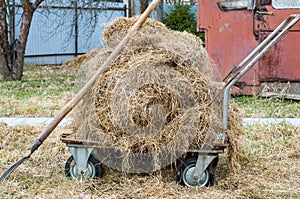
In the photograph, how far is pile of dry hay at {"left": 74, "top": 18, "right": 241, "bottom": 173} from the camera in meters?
3.96

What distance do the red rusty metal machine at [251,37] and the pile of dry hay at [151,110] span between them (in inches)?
173

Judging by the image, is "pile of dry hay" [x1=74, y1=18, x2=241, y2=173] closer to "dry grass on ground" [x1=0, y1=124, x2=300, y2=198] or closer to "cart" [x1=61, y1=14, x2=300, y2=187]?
"cart" [x1=61, y1=14, x2=300, y2=187]

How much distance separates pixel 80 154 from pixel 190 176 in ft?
2.94

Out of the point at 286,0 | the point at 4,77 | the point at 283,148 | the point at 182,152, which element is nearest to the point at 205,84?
the point at 182,152

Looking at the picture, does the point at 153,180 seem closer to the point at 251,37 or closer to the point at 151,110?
the point at 151,110

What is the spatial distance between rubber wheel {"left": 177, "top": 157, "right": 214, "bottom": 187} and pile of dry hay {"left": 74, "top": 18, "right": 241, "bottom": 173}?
0.13 metres

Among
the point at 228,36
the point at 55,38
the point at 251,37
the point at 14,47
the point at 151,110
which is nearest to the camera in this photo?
the point at 151,110

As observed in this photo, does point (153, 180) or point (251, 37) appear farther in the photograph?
point (251, 37)

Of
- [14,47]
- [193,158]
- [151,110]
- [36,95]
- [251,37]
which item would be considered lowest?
[36,95]

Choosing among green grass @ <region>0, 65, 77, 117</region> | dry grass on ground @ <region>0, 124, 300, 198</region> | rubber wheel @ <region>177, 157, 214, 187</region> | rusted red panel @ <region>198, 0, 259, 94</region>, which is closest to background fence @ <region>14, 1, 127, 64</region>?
green grass @ <region>0, 65, 77, 117</region>

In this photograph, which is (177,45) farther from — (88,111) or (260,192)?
(260,192)

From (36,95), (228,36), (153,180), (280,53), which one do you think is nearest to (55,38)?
(36,95)

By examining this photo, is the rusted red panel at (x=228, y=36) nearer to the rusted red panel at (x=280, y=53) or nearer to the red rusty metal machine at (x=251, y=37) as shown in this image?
the red rusty metal machine at (x=251, y=37)

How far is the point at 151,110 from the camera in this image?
156 inches
